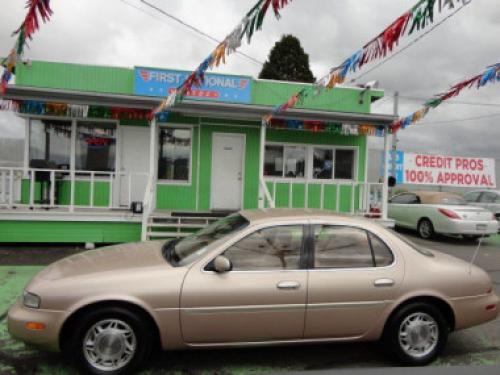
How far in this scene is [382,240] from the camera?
153 inches

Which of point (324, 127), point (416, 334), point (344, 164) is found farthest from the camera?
point (344, 164)

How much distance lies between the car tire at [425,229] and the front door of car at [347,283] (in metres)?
8.94

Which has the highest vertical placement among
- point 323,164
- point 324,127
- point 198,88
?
point 198,88

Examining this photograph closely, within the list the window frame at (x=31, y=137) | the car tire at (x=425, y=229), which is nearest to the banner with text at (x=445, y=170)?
the car tire at (x=425, y=229)

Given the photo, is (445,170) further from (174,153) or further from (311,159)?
(174,153)

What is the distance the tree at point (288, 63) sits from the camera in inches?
950

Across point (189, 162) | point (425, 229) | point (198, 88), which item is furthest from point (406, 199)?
point (198, 88)

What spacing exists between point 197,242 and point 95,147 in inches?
273

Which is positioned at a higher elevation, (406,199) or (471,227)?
(406,199)

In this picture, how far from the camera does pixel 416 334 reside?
3742 mm

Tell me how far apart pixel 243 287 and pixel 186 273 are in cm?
50

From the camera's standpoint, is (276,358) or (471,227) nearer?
(276,358)

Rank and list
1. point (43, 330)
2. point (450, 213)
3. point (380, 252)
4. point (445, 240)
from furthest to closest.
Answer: point (445, 240) < point (450, 213) < point (380, 252) < point (43, 330)

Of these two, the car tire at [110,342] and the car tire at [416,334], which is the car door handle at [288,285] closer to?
the car tire at [416,334]
